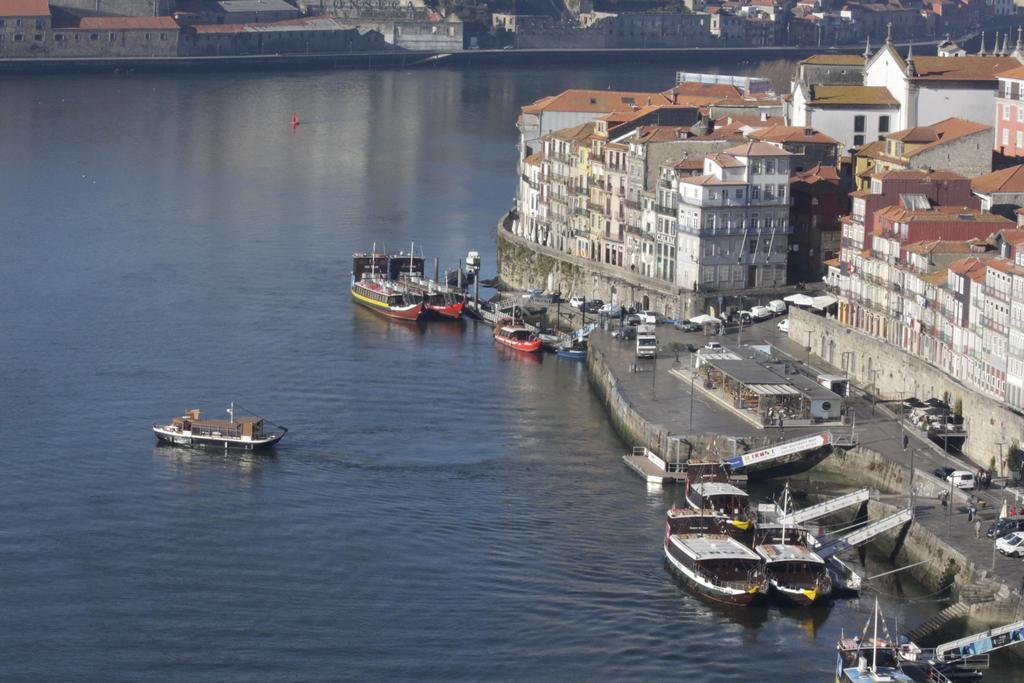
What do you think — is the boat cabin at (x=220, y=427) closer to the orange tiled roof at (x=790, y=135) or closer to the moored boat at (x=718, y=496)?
the moored boat at (x=718, y=496)

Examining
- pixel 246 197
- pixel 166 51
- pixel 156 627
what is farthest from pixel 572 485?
pixel 166 51

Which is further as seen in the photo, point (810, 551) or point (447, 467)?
point (447, 467)

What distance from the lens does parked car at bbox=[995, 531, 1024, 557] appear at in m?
45.7

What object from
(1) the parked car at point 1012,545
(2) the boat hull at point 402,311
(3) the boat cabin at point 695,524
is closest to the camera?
(1) the parked car at point 1012,545

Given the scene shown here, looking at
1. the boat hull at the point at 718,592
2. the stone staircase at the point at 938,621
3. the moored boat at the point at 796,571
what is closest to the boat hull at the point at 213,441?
the boat hull at the point at 718,592

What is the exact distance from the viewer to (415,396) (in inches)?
2532

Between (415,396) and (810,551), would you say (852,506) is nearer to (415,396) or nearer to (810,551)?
(810,551)

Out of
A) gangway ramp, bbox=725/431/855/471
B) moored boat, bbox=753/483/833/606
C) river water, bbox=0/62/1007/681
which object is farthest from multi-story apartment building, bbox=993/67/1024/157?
moored boat, bbox=753/483/833/606

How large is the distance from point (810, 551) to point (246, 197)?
201 ft

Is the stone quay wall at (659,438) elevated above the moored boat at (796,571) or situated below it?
above

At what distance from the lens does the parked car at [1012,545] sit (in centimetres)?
4569

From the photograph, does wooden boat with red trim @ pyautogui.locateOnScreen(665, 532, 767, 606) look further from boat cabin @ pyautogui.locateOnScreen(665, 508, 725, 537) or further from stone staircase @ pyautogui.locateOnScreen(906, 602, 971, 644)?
stone staircase @ pyautogui.locateOnScreen(906, 602, 971, 644)

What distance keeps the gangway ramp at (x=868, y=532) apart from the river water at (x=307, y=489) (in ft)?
5.08

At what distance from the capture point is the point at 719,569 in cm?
4684
